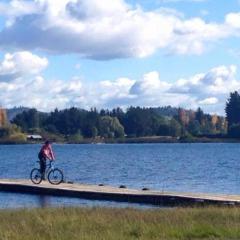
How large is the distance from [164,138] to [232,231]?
181 meters

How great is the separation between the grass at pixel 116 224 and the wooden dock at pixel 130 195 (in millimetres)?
4565

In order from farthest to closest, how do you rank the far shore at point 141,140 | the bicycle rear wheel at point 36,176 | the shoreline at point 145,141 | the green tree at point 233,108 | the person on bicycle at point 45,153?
1. the shoreline at point 145,141
2. the far shore at point 141,140
3. the green tree at point 233,108
4. the bicycle rear wheel at point 36,176
5. the person on bicycle at point 45,153

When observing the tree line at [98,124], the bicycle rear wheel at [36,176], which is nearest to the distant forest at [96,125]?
the tree line at [98,124]

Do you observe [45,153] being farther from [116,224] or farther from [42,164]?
[116,224]

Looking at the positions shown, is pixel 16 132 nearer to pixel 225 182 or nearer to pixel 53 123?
pixel 53 123

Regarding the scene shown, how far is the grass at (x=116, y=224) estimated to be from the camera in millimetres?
14125

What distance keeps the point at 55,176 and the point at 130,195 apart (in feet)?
24.2

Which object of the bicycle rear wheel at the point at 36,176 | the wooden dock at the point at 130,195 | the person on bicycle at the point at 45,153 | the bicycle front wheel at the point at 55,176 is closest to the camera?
the wooden dock at the point at 130,195

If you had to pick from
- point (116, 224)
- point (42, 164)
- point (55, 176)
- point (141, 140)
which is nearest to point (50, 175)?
point (55, 176)

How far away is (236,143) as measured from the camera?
7200 inches

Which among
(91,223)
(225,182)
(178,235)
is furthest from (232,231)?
(225,182)

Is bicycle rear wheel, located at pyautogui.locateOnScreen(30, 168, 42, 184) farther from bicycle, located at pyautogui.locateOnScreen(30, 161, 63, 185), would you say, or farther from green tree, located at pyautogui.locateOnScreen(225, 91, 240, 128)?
green tree, located at pyautogui.locateOnScreen(225, 91, 240, 128)

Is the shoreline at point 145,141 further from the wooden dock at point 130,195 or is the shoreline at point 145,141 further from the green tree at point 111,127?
the wooden dock at point 130,195

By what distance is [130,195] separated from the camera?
83.6 ft
